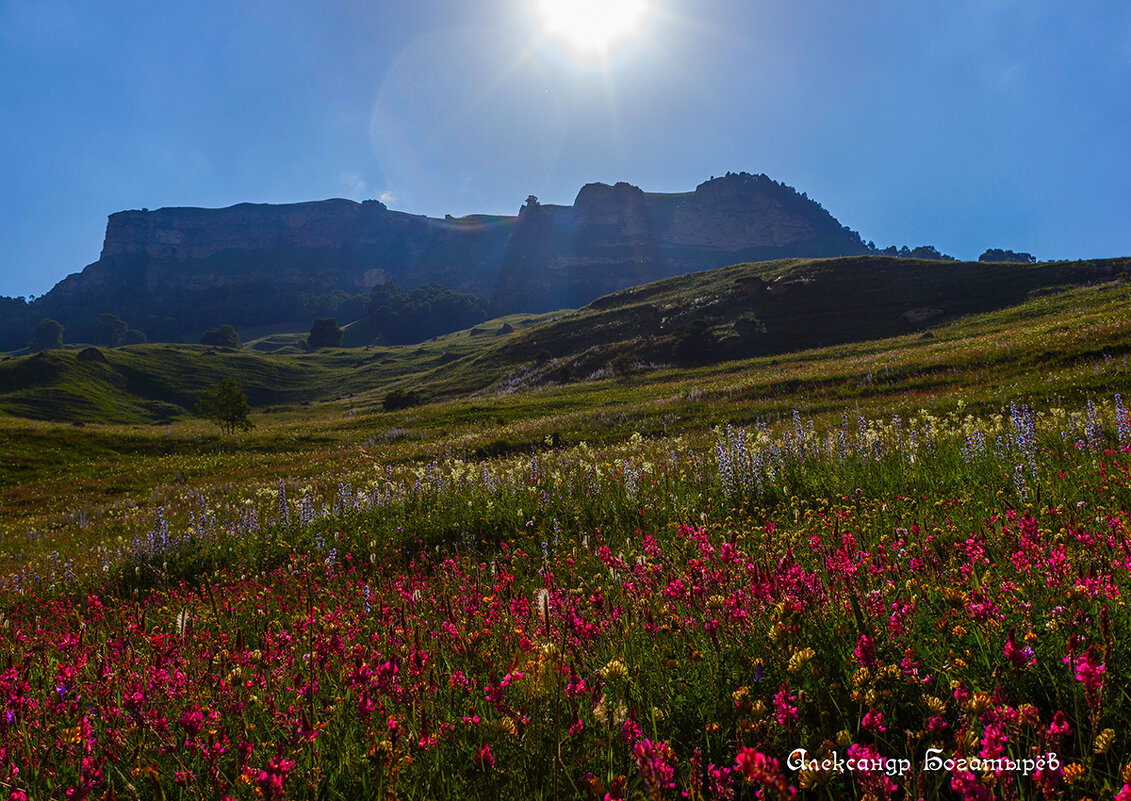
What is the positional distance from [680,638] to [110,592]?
902cm

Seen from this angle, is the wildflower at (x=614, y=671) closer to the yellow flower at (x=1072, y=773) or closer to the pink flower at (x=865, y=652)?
the pink flower at (x=865, y=652)

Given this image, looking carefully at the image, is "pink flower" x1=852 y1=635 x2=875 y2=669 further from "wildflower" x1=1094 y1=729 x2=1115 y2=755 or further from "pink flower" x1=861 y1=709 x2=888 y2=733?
"wildflower" x1=1094 y1=729 x2=1115 y2=755

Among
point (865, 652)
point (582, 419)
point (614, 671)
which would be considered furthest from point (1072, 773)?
point (582, 419)

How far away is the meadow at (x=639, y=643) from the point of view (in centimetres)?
194

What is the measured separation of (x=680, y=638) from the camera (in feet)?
9.63

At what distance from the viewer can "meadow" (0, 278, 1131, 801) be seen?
1.94 metres

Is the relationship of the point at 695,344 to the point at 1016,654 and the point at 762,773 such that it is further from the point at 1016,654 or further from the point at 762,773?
the point at 762,773

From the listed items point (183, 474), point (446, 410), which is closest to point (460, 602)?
point (183, 474)

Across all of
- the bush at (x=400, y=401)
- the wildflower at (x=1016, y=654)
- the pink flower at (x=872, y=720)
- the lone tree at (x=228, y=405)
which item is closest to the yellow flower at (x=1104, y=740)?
the wildflower at (x=1016, y=654)

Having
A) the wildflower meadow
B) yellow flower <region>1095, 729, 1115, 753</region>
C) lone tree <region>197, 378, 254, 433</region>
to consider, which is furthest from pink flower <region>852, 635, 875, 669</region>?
lone tree <region>197, 378, 254, 433</region>

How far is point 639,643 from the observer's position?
3.14m

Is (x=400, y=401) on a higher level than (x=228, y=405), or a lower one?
lower

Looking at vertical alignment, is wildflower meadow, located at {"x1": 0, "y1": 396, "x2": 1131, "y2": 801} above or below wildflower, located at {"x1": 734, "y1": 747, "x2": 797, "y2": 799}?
below

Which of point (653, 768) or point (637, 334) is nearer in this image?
point (653, 768)
